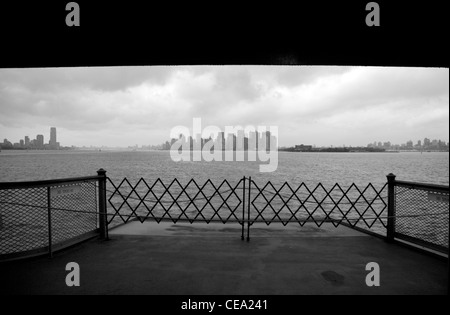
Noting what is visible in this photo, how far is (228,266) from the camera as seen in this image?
4.40 metres

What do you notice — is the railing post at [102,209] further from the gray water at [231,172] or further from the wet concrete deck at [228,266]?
the gray water at [231,172]

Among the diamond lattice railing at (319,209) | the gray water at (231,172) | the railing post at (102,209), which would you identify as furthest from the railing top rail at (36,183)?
the gray water at (231,172)
